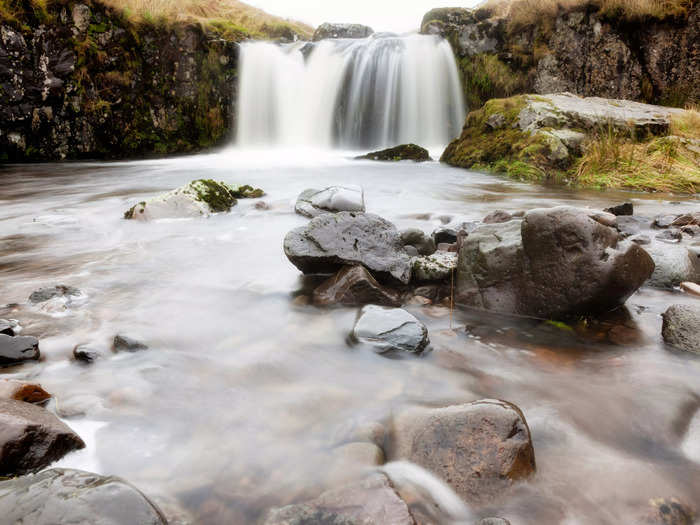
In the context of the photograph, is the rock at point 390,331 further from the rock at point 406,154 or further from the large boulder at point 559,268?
the rock at point 406,154

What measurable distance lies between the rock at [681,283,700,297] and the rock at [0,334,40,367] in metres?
3.73

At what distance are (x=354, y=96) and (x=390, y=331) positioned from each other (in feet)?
43.8

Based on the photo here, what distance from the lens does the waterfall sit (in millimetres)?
14273

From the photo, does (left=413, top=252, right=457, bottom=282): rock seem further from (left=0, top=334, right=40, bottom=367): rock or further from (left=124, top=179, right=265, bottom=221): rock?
(left=124, top=179, right=265, bottom=221): rock

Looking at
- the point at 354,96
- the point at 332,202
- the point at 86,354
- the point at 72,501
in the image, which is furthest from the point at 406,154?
the point at 72,501

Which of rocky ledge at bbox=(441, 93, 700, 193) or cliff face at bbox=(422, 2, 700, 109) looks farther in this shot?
cliff face at bbox=(422, 2, 700, 109)

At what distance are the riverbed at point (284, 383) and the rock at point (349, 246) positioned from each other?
10.6 inches

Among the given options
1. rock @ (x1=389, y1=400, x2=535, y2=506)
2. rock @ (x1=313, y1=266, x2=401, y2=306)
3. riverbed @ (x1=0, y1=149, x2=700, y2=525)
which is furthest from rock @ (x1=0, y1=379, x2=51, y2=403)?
rock @ (x1=313, y1=266, x2=401, y2=306)

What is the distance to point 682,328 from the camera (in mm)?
2428

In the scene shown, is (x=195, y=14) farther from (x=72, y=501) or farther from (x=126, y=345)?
(x=72, y=501)

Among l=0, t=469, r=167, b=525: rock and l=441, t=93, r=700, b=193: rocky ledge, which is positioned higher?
l=441, t=93, r=700, b=193: rocky ledge

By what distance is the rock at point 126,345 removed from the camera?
241 centimetres

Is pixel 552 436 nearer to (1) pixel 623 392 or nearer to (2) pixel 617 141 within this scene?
(1) pixel 623 392

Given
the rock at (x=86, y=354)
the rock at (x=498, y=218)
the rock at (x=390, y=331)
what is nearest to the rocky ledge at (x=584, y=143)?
the rock at (x=498, y=218)
